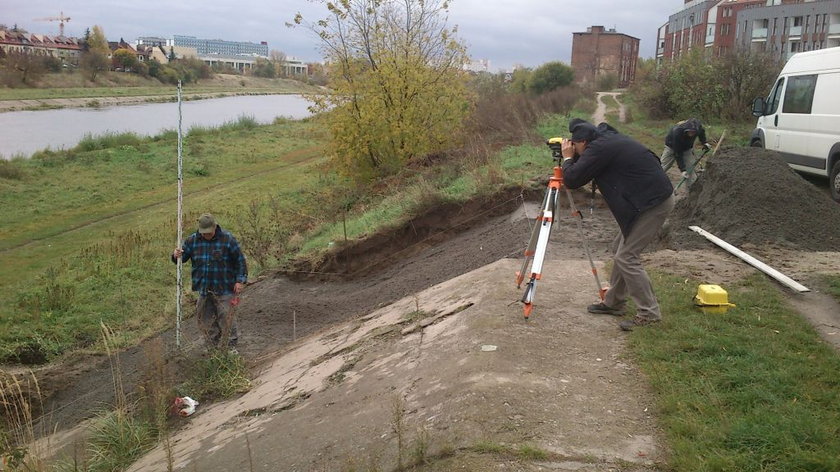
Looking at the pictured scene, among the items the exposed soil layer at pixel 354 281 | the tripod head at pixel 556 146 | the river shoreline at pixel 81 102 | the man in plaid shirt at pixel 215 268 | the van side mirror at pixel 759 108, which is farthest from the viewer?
the river shoreline at pixel 81 102

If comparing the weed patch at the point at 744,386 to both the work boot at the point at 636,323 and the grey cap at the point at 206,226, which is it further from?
the grey cap at the point at 206,226

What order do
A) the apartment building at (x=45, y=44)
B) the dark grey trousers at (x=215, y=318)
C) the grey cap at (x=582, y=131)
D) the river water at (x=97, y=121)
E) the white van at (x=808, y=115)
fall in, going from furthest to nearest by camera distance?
the apartment building at (x=45, y=44) < the river water at (x=97, y=121) < the white van at (x=808, y=115) < the dark grey trousers at (x=215, y=318) < the grey cap at (x=582, y=131)

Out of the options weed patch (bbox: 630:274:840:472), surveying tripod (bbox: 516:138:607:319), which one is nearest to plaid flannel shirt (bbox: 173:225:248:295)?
surveying tripod (bbox: 516:138:607:319)

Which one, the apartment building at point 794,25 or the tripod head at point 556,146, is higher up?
the apartment building at point 794,25

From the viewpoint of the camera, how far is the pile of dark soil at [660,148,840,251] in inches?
360

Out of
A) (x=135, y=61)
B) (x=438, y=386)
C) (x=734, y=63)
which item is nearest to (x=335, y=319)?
(x=438, y=386)

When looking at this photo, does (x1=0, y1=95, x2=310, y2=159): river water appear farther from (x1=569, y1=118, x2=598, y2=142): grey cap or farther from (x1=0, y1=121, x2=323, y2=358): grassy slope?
(x1=569, y1=118, x2=598, y2=142): grey cap

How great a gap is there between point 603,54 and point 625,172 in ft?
289

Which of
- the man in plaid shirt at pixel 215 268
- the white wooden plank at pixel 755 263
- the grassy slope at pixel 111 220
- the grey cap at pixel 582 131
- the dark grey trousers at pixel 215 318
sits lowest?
the grassy slope at pixel 111 220

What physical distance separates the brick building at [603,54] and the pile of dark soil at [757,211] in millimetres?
75949

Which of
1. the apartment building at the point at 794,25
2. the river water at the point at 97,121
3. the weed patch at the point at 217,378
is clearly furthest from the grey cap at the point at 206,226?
the apartment building at the point at 794,25

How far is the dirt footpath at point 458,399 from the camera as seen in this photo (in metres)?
4.32

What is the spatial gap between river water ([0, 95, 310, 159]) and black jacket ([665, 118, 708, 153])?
3345 cm

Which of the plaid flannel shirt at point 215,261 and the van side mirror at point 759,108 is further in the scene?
the van side mirror at point 759,108
